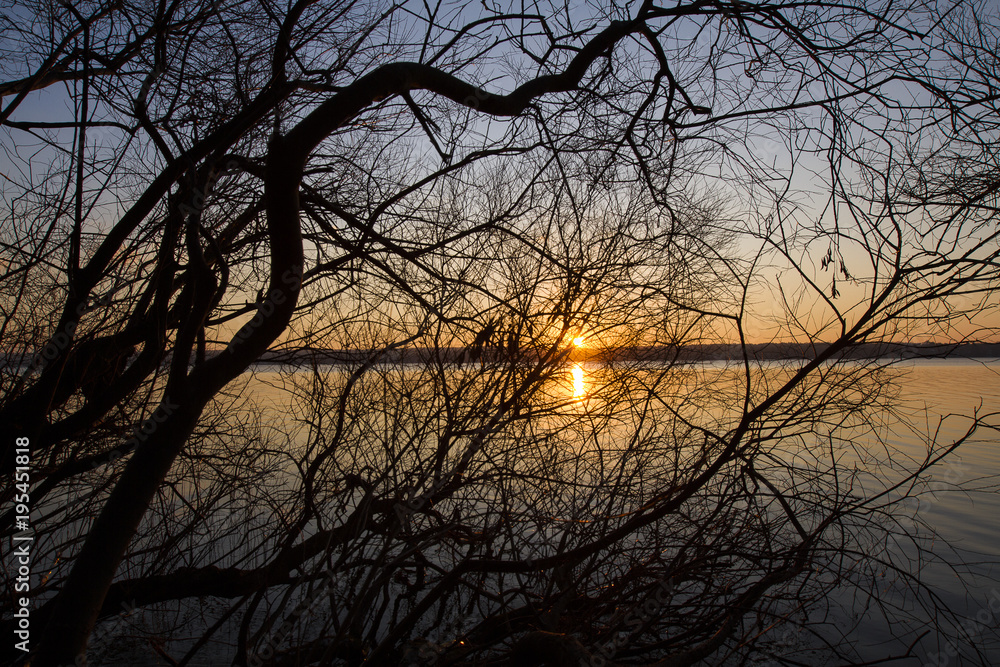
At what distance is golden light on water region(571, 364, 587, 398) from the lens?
2.90 metres

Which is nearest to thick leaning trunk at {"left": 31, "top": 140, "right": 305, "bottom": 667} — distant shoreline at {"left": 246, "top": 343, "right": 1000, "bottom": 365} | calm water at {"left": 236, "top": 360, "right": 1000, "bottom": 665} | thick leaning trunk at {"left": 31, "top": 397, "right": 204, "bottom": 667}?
thick leaning trunk at {"left": 31, "top": 397, "right": 204, "bottom": 667}

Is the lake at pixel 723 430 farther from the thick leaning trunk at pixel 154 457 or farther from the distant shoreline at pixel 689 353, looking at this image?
the thick leaning trunk at pixel 154 457

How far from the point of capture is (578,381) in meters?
2.98

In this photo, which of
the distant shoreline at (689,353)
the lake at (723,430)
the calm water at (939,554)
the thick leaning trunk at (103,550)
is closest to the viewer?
the thick leaning trunk at (103,550)

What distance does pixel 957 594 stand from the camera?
11.5 ft

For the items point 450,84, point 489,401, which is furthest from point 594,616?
point 450,84

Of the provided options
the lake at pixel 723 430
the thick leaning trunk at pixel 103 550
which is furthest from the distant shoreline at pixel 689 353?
the thick leaning trunk at pixel 103 550

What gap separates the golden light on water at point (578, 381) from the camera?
2896 mm

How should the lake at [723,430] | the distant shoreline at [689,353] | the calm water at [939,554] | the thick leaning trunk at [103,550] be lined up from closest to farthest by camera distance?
the thick leaning trunk at [103,550]
the distant shoreline at [689,353]
the lake at [723,430]
the calm water at [939,554]

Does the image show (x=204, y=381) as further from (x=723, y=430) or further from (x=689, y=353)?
(x=723, y=430)

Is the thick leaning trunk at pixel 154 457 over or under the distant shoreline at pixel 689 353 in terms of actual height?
under

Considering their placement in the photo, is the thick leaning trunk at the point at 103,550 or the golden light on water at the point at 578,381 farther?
the golden light on water at the point at 578,381

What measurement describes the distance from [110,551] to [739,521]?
102 inches

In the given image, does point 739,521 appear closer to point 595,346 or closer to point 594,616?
point 594,616
